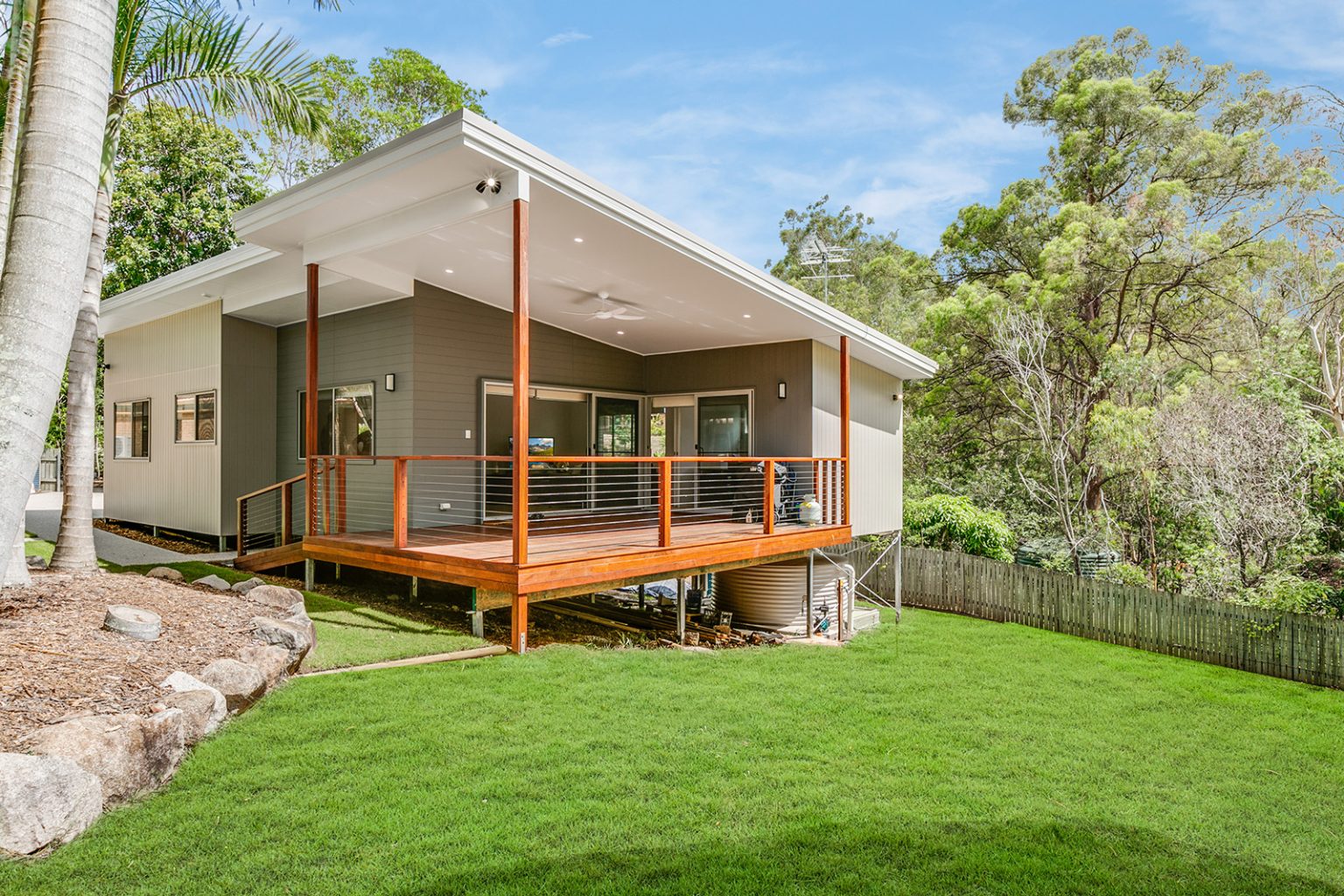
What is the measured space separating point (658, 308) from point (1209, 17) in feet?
65.2

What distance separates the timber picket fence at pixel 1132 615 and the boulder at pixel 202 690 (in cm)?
970

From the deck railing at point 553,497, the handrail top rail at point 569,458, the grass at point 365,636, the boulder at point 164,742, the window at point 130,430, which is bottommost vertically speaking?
the grass at point 365,636

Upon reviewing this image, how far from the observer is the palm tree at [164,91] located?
646 cm

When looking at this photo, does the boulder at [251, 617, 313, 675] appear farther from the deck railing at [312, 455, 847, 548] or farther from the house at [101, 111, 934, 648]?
the deck railing at [312, 455, 847, 548]

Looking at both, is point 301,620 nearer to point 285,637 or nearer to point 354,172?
point 285,637

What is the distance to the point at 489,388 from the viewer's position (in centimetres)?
958

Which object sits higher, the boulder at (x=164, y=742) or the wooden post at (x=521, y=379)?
the wooden post at (x=521, y=379)

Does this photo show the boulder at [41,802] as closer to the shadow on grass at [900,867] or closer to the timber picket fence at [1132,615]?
the shadow on grass at [900,867]

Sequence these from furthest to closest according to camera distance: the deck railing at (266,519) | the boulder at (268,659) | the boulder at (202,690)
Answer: the deck railing at (266,519) → the boulder at (268,659) → the boulder at (202,690)

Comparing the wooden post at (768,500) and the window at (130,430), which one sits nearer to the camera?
the wooden post at (768,500)

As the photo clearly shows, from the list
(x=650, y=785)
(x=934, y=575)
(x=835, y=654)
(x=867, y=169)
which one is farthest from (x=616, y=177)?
(x=650, y=785)

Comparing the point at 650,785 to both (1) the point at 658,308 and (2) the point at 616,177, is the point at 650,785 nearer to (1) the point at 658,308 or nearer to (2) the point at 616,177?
(1) the point at 658,308

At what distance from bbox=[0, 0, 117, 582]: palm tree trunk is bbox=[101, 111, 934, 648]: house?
2.66m

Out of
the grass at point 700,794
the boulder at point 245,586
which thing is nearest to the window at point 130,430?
the boulder at point 245,586
